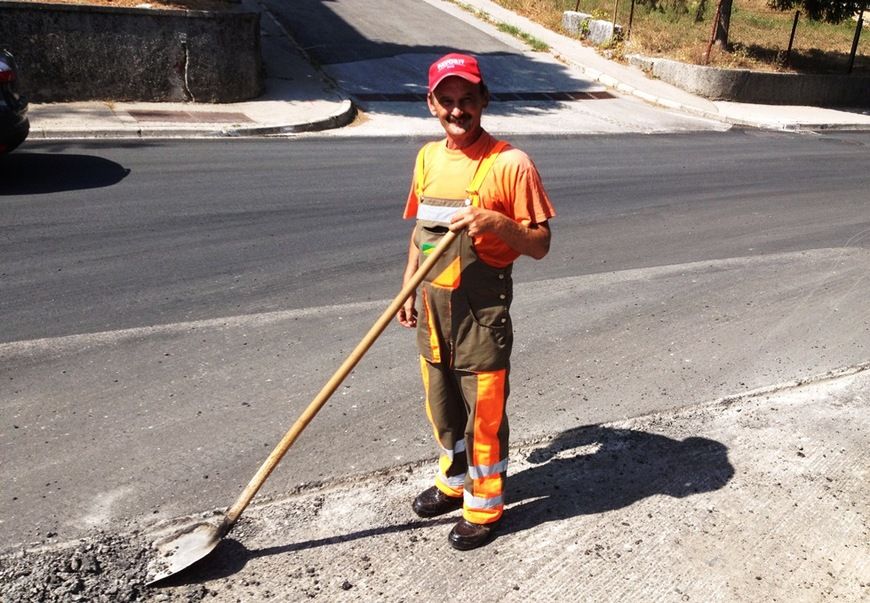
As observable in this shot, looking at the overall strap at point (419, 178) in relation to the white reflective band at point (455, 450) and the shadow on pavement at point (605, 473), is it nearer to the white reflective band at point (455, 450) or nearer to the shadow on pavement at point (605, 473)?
the white reflective band at point (455, 450)

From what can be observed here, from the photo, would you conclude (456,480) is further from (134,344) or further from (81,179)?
(81,179)

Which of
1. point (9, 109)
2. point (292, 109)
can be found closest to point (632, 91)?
point (292, 109)

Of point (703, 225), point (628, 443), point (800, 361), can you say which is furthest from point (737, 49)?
point (628, 443)

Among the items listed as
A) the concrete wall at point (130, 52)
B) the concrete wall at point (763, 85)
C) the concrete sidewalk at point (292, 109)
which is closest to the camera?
the concrete sidewalk at point (292, 109)

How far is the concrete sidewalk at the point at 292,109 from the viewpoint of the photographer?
12.3 meters

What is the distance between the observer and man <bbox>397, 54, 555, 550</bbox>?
3393 millimetres

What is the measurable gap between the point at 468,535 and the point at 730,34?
75.9 ft

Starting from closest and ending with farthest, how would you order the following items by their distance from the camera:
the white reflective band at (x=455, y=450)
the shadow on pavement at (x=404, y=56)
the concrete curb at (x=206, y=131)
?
1. the white reflective band at (x=455, y=450)
2. the concrete curb at (x=206, y=131)
3. the shadow on pavement at (x=404, y=56)

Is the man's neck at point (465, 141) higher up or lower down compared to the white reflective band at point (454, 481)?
higher up

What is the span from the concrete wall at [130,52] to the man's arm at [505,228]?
11.6 metres

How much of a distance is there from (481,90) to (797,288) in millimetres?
4907

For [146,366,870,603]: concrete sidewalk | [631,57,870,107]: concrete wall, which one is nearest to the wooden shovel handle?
[146,366,870,603]: concrete sidewalk

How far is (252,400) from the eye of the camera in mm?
4949

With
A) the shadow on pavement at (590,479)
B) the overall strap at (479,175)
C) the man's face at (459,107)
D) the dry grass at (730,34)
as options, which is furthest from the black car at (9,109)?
the dry grass at (730,34)
